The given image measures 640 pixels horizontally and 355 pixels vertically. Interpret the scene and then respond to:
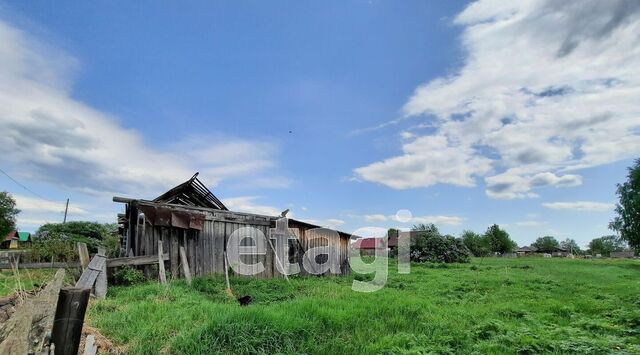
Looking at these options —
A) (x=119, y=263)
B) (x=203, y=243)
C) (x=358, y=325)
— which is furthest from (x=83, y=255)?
(x=358, y=325)

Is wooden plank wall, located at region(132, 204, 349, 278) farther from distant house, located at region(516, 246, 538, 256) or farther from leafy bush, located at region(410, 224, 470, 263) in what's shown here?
distant house, located at region(516, 246, 538, 256)

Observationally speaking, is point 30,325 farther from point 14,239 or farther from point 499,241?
point 499,241

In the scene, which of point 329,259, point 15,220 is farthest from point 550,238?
point 15,220

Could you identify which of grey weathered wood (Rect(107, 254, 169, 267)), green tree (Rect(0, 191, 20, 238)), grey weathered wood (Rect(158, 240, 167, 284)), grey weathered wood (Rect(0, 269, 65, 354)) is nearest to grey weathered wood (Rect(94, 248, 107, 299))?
grey weathered wood (Rect(107, 254, 169, 267))

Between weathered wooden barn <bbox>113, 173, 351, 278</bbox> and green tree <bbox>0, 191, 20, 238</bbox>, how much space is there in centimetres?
3354

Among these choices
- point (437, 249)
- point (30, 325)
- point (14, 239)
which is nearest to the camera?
point (30, 325)

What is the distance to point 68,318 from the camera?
3.32 metres

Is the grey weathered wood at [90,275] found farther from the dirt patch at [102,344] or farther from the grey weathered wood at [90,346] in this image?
the grey weathered wood at [90,346]

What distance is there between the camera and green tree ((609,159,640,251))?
123ft

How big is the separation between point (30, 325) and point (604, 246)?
118m

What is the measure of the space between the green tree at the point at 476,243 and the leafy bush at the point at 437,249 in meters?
23.4

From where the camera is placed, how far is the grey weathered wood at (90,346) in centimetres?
450

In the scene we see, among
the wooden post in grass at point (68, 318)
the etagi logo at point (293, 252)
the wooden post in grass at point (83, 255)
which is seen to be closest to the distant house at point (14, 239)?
the etagi logo at point (293, 252)

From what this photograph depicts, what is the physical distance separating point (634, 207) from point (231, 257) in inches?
1621
